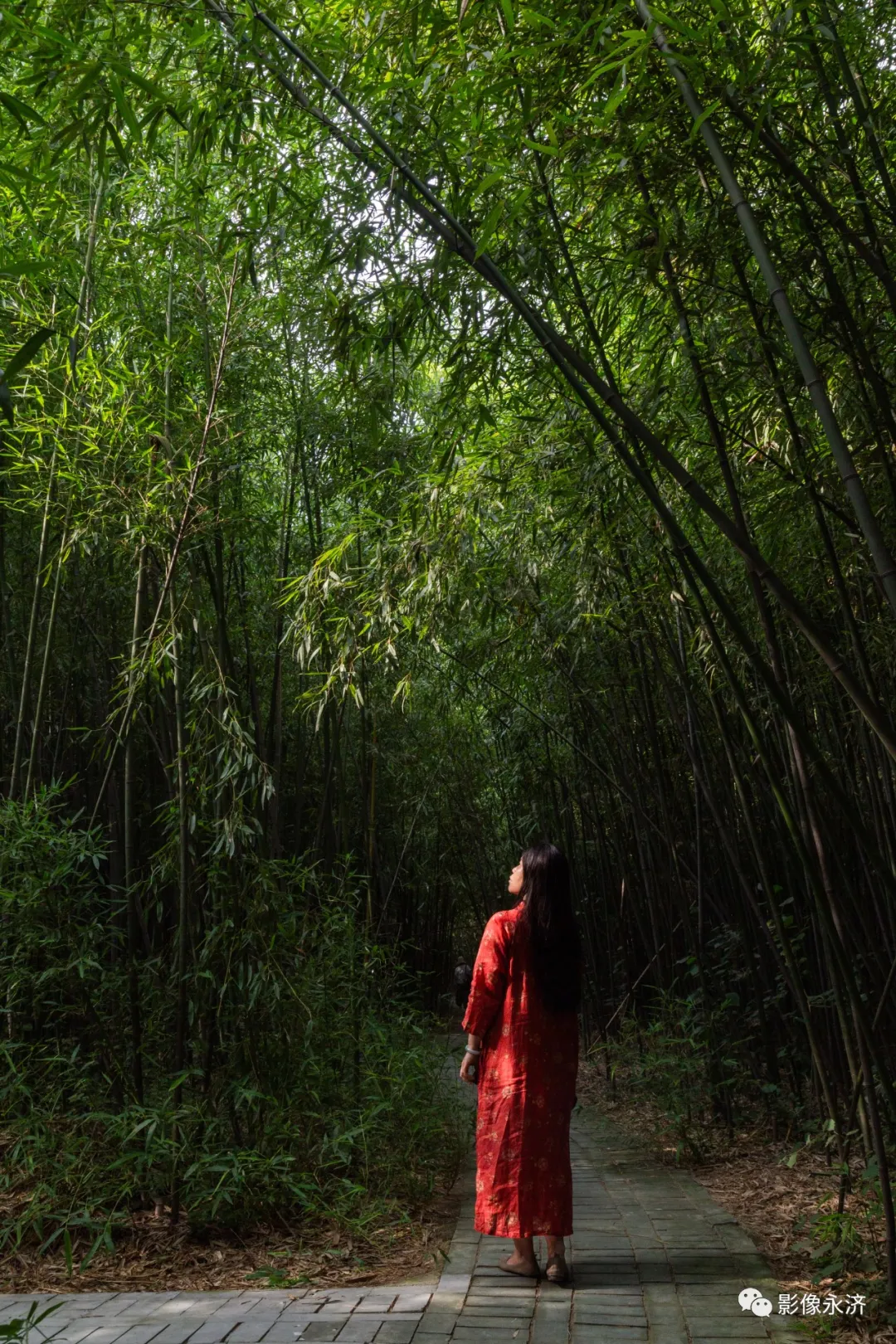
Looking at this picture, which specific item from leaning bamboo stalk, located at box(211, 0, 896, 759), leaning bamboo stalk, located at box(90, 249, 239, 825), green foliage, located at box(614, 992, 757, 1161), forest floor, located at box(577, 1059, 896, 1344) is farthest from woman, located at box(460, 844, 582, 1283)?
green foliage, located at box(614, 992, 757, 1161)

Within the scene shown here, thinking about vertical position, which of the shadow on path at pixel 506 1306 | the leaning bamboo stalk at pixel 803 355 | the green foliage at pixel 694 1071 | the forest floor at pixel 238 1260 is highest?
the leaning bamboo stalk at pixel 803 355

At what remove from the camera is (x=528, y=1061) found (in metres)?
2.98

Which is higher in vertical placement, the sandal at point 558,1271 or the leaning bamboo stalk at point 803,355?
Result: the leaning bamboo stalk at point 803,355

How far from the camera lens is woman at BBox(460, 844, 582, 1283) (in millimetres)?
2869

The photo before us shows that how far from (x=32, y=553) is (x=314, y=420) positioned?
1.53m

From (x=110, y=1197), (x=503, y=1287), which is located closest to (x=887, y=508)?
(x=503, y=1287)

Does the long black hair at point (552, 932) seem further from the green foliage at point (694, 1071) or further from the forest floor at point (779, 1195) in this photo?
the green foliage at point (694, 1071)

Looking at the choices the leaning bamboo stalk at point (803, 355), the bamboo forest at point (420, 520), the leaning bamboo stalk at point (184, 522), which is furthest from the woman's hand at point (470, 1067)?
the leaning bamboo stalk at point (803, 355)

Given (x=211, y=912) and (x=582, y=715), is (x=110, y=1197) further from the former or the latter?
(x=582, y=715)

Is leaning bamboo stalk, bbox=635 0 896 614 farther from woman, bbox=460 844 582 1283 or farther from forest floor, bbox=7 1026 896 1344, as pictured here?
forest floor, bbox=7 1026 896 1344

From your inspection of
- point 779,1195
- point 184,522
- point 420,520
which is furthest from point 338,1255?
point 420,520

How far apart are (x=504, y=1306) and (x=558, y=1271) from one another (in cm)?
23

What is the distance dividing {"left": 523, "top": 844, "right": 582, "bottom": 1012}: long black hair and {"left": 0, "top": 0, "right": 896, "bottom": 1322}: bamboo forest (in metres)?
0.68

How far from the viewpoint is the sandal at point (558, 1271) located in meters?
2.80
